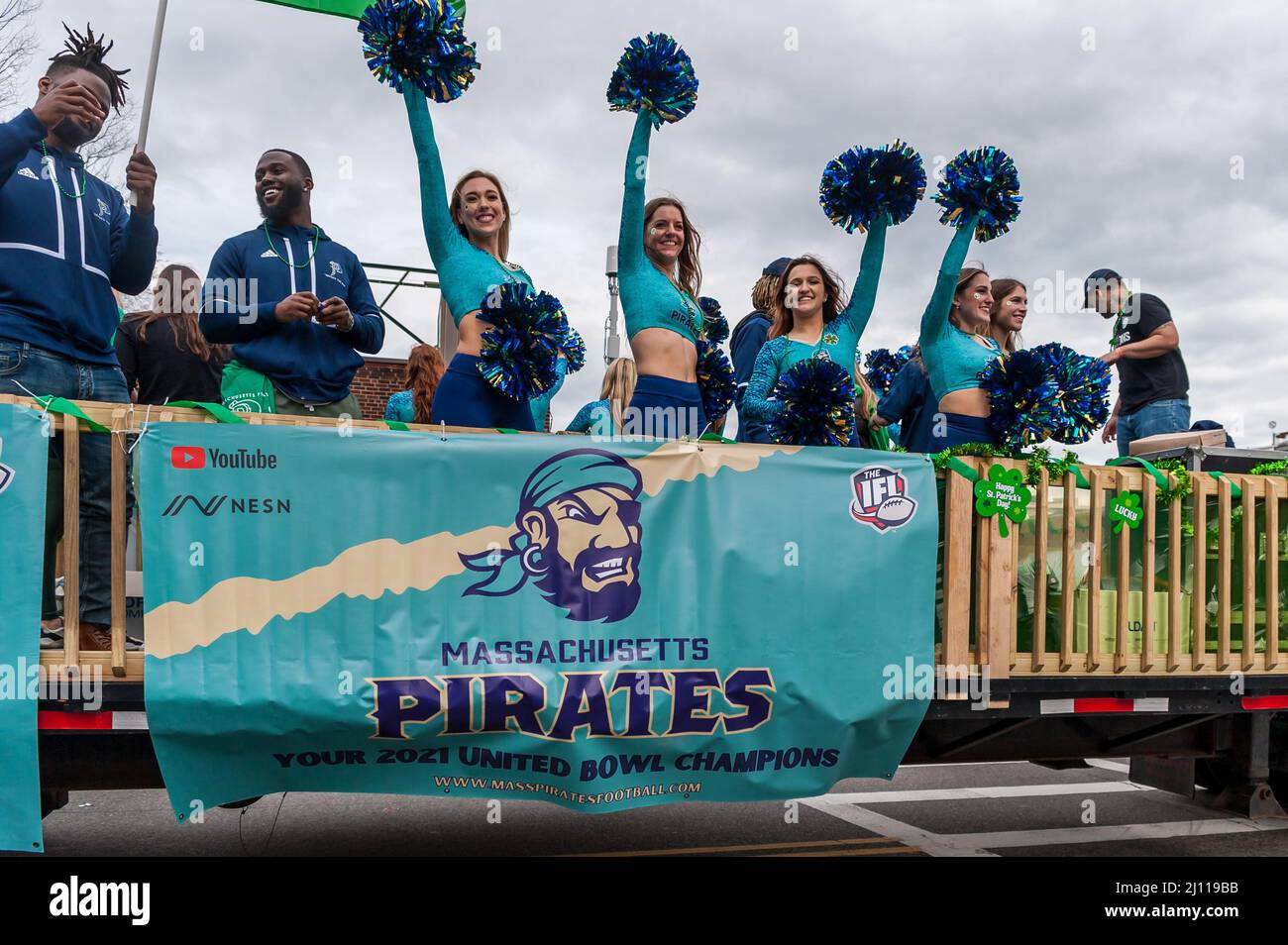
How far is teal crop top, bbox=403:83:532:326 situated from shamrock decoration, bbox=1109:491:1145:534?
2.70 meters

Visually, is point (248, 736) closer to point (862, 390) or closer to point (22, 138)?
point (22, 138)

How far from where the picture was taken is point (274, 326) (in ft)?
14.5

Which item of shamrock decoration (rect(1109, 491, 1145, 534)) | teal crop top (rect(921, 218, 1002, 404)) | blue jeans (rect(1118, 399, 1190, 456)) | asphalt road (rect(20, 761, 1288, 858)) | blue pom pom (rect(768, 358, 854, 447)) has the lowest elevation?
asphalt road (rect(20, 761, 1288, 858))

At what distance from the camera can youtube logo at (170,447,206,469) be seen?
135 inches

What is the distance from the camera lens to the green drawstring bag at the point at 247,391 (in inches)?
171

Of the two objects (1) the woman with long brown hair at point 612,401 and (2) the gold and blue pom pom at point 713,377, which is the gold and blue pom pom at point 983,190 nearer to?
(2) the gold and blue pom pom at point 713,377

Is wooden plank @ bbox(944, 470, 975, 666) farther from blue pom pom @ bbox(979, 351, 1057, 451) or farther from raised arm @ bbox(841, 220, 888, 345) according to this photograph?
raised arm @ bbox(841, 220, 888, 345)

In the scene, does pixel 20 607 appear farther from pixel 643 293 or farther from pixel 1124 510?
pixel 1124 510

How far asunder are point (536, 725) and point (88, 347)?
2.18m

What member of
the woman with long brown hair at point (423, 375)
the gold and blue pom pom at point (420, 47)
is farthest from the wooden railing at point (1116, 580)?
the woman with long brown hair at point (423, 375)

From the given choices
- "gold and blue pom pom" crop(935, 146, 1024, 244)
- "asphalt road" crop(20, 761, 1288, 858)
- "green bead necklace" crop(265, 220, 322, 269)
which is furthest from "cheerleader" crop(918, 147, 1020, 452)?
"green bead necklace" crop(265, 220, 322, 269)

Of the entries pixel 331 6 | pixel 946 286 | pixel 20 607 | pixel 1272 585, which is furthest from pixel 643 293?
pixel 331 6

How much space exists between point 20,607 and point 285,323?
1613 mm
